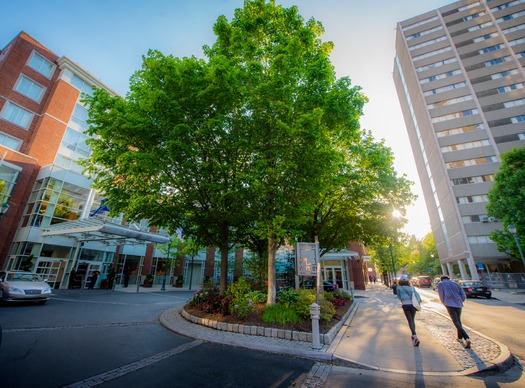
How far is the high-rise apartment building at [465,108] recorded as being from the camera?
3641 centimetres

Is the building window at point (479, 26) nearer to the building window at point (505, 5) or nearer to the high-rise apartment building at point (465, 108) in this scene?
the high-rise apartment building at point (465, 108)

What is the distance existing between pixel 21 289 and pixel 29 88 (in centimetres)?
2087

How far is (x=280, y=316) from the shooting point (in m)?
7.64

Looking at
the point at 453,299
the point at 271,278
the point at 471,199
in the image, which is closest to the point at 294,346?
the point at 271,278

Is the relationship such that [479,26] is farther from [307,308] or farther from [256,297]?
[256,297]

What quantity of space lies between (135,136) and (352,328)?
10.7m

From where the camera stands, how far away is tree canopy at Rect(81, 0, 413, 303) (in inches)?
316

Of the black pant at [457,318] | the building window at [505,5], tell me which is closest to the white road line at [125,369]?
the black pant at [457,318]

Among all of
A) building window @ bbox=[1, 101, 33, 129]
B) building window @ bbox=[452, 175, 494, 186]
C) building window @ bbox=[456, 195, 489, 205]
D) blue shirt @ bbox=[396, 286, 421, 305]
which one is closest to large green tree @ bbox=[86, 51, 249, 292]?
blue shirt @ bbox=[396, 286, 421, 305]

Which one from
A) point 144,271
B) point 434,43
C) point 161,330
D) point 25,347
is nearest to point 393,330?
point 161,330

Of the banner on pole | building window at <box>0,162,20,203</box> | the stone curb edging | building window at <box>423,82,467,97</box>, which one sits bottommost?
the stone curb edging

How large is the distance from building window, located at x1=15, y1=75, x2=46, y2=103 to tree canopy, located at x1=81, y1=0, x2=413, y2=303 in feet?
66.7

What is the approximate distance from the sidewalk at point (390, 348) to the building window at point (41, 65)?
28.8 metres

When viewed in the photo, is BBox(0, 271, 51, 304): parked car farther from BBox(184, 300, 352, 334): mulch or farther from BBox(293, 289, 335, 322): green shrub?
BBox(293, 289, 335, 322): green shrub
